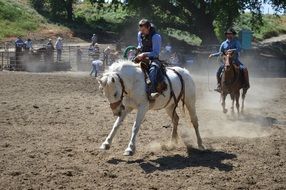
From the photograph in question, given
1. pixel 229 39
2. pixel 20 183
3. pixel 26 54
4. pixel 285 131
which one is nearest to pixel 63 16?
pixel 26 54

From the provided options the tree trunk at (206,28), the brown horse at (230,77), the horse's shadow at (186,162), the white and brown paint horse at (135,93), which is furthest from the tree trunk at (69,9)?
the horse's shadow at (186,162)

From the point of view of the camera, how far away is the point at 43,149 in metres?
8.84

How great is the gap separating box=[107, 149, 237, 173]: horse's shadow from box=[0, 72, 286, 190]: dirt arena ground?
0.02 m

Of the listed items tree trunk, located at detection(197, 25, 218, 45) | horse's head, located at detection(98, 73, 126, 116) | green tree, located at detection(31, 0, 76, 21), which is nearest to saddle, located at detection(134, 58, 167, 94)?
horse's head, located at detection(98, 73, 126, 116)

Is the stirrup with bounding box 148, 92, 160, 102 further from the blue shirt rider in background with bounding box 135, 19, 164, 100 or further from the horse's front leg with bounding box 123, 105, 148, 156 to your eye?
the horse's front leg with bounding box 123, 105, 148, 156

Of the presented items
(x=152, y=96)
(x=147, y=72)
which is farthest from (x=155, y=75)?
(x=152, y=96)

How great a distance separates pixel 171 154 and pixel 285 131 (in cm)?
367

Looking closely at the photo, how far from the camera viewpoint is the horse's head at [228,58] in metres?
13.6

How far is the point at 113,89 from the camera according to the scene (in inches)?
314

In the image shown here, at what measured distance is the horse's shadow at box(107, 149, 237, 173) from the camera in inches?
304

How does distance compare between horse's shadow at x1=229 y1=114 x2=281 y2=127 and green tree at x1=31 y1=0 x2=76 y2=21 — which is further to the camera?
green tree at x1=31 y1=0 x2=76 y2=21

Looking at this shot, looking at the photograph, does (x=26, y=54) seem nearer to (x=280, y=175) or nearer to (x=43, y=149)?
(x=43, y=149)

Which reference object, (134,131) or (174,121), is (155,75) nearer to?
(134,131)

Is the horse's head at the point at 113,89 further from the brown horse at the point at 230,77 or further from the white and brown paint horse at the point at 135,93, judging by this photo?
the brown horse at the point at 230,77
